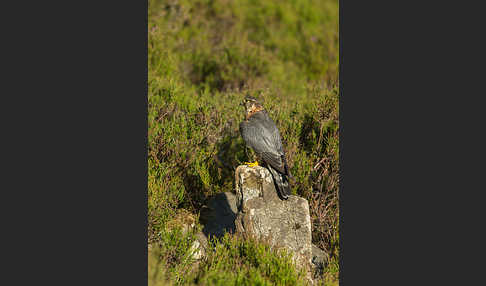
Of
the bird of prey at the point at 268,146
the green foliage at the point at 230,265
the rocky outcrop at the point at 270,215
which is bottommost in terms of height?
the green foliage at the point at 230,265

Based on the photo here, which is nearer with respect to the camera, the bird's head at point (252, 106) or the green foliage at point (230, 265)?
the green foliage at point (230, 265)

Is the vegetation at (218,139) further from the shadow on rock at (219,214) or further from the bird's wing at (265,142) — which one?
the bird's wing at (265,142)

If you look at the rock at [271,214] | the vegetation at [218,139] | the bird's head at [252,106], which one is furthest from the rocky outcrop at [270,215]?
the bird's head at [252,106]

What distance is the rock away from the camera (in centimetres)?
546

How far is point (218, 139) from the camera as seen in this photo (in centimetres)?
848

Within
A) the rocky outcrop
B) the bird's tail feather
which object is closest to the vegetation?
the rocky outcrop

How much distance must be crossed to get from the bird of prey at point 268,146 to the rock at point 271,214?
0.12 m

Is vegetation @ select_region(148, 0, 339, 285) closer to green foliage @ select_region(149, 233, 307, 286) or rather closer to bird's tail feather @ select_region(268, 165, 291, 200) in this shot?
green foliage @ select_region(149, 233, 307, 286)

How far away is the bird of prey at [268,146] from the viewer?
5.42 meters

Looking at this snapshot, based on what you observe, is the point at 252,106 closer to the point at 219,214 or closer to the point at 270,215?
the point at 270,215

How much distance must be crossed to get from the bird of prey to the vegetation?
3.10 ft

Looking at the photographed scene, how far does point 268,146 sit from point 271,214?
0.94 metres

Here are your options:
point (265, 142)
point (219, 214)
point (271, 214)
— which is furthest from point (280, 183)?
point (219, 214)

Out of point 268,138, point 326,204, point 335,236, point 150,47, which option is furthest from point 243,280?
point 150,47
